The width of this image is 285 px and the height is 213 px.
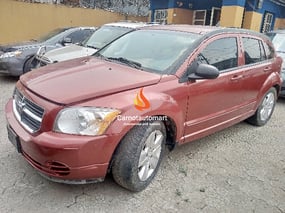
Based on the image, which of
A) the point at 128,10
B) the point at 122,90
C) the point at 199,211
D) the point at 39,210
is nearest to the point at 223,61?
the point at 122,90

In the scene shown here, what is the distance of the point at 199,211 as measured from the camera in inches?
112

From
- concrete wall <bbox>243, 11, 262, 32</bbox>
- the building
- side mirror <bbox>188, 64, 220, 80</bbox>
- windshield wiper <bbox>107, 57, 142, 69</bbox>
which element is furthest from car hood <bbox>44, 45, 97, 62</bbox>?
concrete wall <bbox>243, 11, 262, 32</bbox>

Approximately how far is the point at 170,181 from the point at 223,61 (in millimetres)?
1735

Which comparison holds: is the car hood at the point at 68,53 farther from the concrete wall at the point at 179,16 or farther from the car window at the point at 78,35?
the concrete wall at the point at 179,16

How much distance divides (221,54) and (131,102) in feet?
5.73

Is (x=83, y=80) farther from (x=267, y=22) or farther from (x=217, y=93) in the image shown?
(x=267, y=22)

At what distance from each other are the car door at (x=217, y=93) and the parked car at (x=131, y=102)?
0.01 m

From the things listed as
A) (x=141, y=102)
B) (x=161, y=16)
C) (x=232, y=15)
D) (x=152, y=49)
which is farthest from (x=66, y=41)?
(x=161, y=16)

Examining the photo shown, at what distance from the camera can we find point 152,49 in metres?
3.69

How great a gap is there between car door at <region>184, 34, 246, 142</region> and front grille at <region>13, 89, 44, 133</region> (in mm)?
1643

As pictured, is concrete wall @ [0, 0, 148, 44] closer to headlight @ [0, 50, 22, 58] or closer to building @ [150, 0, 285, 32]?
building @ [150, 0, 285, 32]

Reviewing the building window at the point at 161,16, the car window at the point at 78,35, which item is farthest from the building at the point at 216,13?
the car window at the point at 78,35

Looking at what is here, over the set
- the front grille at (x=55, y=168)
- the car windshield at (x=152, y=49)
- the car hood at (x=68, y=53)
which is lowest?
the front grille at (x=55, y=168)

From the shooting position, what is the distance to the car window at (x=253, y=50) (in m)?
4.42
